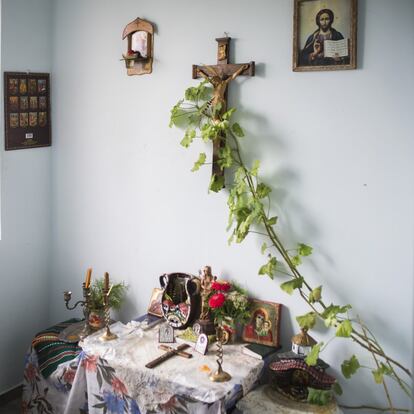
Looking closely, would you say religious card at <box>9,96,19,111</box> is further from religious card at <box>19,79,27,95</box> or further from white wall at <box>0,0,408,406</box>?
white wall at <box>0,0,408,406</box>

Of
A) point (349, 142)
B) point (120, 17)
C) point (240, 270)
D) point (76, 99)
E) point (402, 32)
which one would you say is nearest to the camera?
point (402, 32)

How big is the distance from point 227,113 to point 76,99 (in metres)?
1.21

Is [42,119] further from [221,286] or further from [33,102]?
[221,286]

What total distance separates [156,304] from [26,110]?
1448mm

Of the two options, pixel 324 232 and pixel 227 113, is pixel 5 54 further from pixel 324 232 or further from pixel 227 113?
pixel 324 232

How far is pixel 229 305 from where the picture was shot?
309 cm

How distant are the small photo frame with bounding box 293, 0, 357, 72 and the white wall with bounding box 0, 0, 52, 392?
173cm

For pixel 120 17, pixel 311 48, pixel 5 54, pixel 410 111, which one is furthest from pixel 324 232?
pixel 5 54

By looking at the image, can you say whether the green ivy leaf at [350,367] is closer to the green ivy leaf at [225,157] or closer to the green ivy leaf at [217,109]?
the green ivy leaf at [225,157]

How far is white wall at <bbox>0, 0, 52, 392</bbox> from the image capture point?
Answer: 143 inches

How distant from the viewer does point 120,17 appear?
3.49 meters

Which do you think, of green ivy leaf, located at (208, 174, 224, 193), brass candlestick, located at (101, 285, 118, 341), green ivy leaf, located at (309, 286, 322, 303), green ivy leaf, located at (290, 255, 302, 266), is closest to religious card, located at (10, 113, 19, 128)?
brass candlestick, located at (101, 285, 118, 341)

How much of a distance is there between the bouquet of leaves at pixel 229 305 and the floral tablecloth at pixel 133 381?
151 millimetres

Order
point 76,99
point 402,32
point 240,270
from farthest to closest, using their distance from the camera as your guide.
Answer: point 76,99 < point 240,270 < point 402,32
